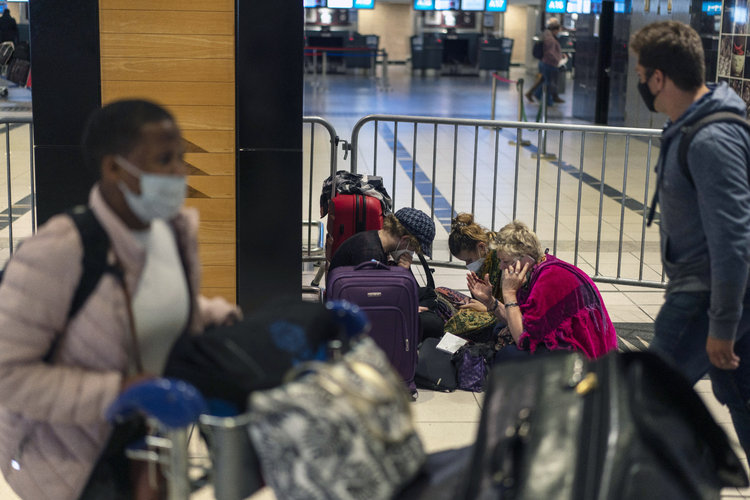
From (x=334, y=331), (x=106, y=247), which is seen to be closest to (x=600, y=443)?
(x=334, y=331)

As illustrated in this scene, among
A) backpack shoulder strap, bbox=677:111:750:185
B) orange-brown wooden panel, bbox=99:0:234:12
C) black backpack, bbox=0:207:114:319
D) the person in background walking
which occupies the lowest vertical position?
black backpack, bbox=0:207:114:319

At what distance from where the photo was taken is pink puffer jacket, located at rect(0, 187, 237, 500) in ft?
5.58

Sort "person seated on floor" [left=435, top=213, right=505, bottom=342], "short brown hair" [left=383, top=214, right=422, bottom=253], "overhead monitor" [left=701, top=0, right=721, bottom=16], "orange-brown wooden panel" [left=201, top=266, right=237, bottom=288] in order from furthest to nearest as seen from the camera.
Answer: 1. "overhead monitor" [left=701, top=0, right=721, bottom=16]
2. "short brown hair" [left=383, top=214, right=422, bottom=253]
3. "person seated on floor" [left=435, top=213, right=505, bottom=342]
4. "orange-brown wooden panel" [left=201, top=266, right=237, bottom=288]

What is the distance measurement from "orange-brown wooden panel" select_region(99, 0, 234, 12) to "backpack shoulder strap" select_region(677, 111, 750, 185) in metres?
2.38

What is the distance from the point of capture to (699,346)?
2789 mm

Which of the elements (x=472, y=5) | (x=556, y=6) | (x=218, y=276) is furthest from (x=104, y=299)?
(x=472, y=5)

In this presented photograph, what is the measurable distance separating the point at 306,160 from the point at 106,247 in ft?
34.7

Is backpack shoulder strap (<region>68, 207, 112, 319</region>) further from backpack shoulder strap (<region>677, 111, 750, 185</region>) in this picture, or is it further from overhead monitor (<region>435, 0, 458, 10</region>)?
overhead monitor (<region>435, 0, 458, 10</region>)

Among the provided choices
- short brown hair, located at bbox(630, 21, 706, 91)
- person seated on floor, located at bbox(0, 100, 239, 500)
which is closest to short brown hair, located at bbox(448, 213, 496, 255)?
short brown hair, located at bbox(630, 21, 706, 91)

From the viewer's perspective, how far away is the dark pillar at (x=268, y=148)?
4.37 metres

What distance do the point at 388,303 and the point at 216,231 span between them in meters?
0.94

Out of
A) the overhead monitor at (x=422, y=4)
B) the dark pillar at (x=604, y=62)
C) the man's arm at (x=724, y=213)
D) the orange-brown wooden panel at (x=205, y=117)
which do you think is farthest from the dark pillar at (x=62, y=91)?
the overhead monitor at (x=422, y=4)

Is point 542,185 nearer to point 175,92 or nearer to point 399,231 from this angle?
point 399,231

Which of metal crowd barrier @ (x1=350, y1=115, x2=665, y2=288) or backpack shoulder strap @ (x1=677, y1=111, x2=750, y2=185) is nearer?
backpack shoulder strap @ (x1=677, y1=111, x2=750, y2=185)
